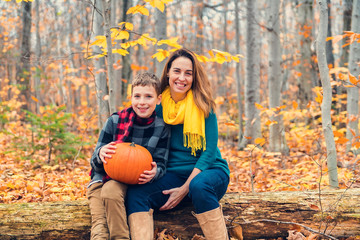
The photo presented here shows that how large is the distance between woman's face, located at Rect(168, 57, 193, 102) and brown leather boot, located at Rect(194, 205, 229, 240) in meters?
1.12

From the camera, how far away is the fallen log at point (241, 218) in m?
2.50

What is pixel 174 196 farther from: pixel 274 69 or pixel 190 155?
pixel 274 69

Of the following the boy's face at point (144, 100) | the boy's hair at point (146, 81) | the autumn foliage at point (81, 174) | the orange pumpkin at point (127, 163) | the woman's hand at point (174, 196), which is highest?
the boy's hair at point (146, 81)

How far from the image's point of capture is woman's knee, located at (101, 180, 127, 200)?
2328 millimetres

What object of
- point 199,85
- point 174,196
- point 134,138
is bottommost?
point 174,196

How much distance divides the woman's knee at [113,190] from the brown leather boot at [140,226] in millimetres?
195

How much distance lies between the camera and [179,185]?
2668mm

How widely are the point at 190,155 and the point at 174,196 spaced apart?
0.42 m

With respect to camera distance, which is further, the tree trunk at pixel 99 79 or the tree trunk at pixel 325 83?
the tree trunk at pixel 99 79

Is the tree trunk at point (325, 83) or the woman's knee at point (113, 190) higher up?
the tree trunk at point (325, 83)

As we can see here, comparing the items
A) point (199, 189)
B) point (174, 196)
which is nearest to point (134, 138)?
point (174, 196)

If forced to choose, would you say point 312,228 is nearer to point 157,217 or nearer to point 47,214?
point 157,217

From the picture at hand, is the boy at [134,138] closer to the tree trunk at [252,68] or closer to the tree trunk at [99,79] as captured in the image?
the tree trunk at [99,79]

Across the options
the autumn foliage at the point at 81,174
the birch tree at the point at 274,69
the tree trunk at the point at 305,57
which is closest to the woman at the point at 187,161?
the autumn foliage at the point at 81,174
